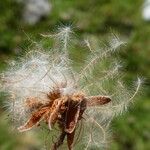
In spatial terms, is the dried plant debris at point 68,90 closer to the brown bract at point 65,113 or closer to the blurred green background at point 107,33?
the brown bract at point 65,113

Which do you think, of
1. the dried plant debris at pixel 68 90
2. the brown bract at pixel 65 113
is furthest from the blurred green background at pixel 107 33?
the brown bract at pixel 65 113

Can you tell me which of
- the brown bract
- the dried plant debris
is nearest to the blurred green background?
the dried plant debris

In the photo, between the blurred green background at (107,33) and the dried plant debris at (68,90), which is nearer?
the dried plant debris at (68,90)

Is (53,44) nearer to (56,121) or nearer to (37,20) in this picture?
(56,121)

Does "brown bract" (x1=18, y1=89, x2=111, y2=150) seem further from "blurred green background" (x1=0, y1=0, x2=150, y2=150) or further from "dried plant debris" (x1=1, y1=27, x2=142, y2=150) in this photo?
"blurred green background" (x1=0, y1=0, x2=150, y2=150)

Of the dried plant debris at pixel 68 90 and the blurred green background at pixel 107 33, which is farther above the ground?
the blurred green background at pixel 107 33

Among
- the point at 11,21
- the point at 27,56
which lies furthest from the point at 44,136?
the point at 11,21
